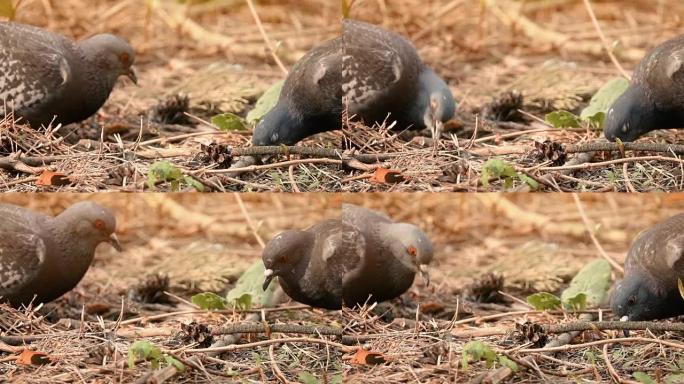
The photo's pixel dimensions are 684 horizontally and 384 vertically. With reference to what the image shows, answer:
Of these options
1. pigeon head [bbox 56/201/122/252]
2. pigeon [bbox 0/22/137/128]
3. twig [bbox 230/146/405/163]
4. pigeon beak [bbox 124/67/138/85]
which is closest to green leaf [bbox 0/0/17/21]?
pigeon [bbox 0/22/137/128]

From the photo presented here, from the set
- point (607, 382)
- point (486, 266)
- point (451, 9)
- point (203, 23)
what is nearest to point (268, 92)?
point (203, 23)

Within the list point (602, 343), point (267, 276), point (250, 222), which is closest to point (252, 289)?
point (267, 276)

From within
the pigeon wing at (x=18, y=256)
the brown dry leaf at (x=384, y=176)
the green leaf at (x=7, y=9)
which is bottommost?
the pigeon wing at (x=18, y=256)

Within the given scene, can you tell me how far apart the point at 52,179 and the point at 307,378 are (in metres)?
1.67

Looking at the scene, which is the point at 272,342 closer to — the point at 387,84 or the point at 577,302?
the point at 387,84

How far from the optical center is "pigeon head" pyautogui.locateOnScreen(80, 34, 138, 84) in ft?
22.2

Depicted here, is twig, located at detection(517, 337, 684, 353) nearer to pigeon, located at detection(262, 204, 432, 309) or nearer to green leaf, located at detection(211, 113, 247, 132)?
pigeon, located at detection(262, 204, 432, 309)

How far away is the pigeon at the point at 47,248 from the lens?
646 cm

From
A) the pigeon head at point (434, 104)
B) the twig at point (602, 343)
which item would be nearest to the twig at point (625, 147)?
the pigeon head at point (434, 104)

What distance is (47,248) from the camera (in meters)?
6.52

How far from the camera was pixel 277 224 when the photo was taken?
700 cm

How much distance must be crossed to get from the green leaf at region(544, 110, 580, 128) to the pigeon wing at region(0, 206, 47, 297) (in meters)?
2.87

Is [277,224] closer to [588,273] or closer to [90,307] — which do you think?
[90,307]

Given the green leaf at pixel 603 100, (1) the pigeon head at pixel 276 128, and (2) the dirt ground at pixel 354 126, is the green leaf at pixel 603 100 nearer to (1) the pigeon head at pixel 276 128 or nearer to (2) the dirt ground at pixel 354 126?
(2) the dirt ground at pixel 354 126
